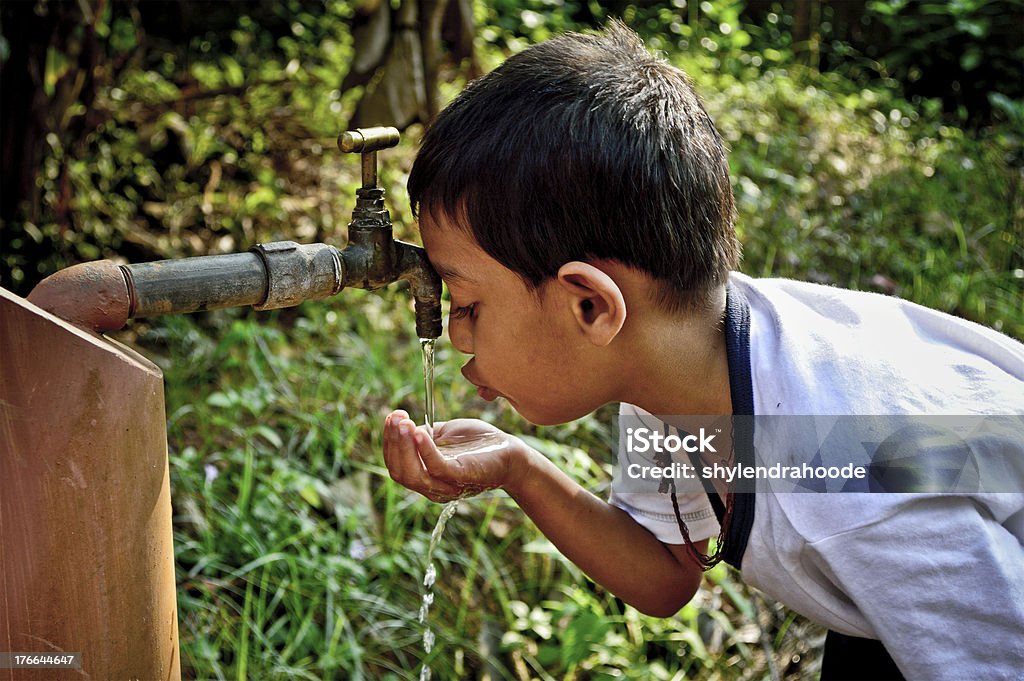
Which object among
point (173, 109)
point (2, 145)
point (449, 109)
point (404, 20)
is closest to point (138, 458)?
point (449, 109)

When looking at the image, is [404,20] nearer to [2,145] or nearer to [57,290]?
[2,145]

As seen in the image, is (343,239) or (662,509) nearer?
(662,509)

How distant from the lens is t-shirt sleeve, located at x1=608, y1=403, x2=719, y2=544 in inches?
69.1

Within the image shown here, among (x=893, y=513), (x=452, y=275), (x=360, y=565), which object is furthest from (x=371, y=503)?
(x=893, y=513)

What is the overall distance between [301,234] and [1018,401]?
2.43 metres

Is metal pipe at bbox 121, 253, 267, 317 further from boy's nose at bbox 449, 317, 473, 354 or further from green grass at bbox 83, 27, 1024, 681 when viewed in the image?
green grass at bbox 83, 27, 1024, 681

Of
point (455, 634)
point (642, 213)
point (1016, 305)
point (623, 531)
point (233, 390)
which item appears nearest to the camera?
point (642, 213)

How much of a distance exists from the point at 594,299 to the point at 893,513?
48cm

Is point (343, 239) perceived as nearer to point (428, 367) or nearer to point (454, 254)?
point (428, 367)

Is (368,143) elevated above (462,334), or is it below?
above

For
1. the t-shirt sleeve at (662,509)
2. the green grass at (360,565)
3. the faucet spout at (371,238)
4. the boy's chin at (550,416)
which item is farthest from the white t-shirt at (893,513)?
the green grass at (360,565)

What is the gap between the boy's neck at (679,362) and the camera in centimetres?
151

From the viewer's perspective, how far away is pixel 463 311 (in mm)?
1547

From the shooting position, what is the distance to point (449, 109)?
1.51 meters
